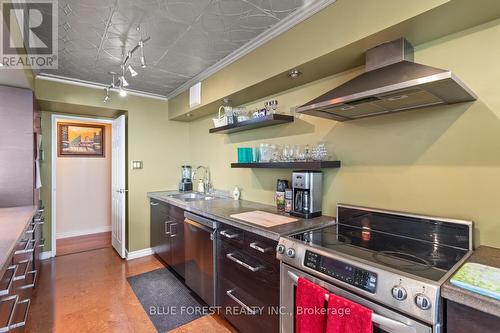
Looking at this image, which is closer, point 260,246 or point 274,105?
point 260,246

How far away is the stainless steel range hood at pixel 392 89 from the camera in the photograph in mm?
1123

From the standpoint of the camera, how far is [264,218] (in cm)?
197

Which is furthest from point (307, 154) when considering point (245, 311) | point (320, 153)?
point (245, 311)

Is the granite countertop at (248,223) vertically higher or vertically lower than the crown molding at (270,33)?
lower

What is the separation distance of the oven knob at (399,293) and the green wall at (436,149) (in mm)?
696

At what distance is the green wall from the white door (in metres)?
2.70

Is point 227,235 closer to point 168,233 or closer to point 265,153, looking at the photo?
point 265,153

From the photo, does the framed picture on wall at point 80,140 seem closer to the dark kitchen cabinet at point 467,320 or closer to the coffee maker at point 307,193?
the coffee maker at point 307,193

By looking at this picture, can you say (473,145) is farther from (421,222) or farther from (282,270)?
(282,270)

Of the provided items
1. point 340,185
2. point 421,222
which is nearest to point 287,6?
point 340,185

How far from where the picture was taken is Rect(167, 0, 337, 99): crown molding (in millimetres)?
1632

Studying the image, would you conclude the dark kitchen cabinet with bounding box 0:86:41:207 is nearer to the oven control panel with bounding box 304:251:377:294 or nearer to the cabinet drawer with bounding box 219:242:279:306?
the cabinet drawer with bounding box 219:242:279:306

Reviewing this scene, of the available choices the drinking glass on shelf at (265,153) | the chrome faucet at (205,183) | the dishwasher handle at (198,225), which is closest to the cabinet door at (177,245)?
the dishwasher handle at (198,225)

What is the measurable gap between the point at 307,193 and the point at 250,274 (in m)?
0.74
